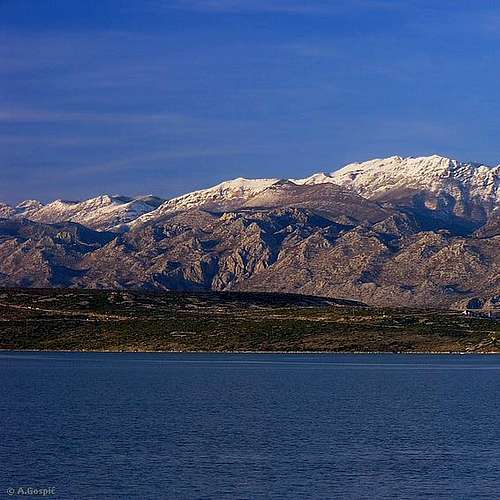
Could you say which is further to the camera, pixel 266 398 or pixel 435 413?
pixel 266 398

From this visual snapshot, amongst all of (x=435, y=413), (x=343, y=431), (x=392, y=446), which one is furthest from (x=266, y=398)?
(x=392, y=446)

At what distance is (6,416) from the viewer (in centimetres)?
14788

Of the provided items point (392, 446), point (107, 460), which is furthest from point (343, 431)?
point (107, 460)

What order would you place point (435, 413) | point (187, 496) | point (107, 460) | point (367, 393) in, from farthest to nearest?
point (367, 393)
point (435, 413)
point (107, 460)
point (187, 496)

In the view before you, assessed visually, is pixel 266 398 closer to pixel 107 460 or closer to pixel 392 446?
pixel 392 446

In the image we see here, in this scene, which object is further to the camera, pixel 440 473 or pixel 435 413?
pixel 435 413

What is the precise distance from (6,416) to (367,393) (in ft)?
220

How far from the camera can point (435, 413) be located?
160 metres

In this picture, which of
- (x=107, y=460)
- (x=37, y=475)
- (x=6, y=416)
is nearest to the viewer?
(x=37, y=475)

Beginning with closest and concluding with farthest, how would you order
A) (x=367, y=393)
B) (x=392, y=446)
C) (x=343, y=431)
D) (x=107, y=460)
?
(x=107, y=460), (x=392, y=446), (x=343, y=431), (x=367, y=393)

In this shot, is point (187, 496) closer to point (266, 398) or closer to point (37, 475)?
point (37, 475)

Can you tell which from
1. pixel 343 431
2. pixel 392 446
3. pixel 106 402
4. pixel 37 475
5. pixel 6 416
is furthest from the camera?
pixel 106 402

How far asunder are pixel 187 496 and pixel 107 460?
19.4m

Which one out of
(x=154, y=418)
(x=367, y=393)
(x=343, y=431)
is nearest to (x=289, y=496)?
(x=343, y=431)
